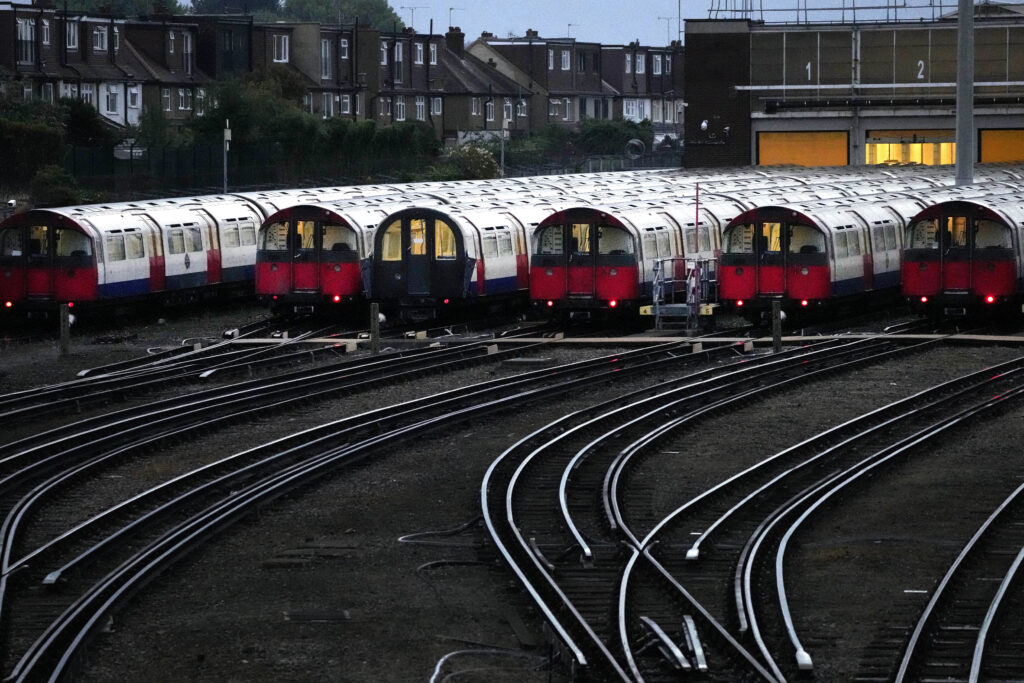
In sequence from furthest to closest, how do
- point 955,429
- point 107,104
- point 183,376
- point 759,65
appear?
point 107,104
point 759,65
point 183,376
point 955,429

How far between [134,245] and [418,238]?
5.90 meters

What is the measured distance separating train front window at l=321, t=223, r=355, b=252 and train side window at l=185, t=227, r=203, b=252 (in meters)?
3.70

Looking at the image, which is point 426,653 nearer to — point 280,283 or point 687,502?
point 687,502

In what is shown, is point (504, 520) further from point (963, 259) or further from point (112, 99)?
point (112, 99)

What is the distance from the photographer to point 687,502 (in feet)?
63.2

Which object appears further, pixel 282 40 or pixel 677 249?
pixel 282 40

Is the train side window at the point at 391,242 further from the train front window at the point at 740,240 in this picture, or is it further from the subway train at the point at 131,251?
the train front window at the point at 740,240

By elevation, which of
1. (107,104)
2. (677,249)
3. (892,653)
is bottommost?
(892,653)

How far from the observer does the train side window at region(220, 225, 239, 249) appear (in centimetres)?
4188

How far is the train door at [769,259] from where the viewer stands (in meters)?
36.9

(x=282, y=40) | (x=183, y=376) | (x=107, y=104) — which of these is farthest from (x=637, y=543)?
(x=282, y=40)

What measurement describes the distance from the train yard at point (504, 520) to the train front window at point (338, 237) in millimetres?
7652

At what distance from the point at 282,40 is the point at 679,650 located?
80.5 m

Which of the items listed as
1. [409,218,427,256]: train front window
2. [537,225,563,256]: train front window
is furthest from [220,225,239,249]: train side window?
[537,225,563,256]: train front window
